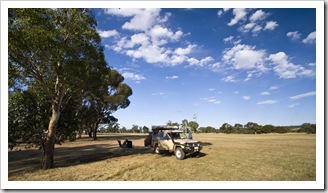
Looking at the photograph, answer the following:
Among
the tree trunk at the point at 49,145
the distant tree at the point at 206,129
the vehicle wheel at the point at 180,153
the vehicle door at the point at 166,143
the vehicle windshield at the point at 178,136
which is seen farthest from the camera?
the distant tree at the point at 206,129

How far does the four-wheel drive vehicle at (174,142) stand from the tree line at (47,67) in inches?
244

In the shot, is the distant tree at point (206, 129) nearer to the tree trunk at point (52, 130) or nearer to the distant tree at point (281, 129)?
the distant tree at point (281, 129)

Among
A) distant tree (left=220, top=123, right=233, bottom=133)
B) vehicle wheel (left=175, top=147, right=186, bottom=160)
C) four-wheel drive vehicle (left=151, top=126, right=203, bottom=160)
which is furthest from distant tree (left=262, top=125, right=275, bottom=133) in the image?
vehicle wheel (left=175, top=147, right=186, bottom=160)

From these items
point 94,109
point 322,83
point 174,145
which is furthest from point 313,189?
point 94,109

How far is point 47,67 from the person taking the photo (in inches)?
452

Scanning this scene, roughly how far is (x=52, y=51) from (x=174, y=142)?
927 cm

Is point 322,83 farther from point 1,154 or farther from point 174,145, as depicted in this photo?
point 1,154

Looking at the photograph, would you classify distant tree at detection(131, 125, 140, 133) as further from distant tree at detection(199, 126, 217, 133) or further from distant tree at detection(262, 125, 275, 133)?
distant tree at detection(262, 125, 275, 133)

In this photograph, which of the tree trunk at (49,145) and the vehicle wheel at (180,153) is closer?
the tree trunk at (49,145)

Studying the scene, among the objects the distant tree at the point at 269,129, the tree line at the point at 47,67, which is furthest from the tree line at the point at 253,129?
the tree line at the point at 47,67

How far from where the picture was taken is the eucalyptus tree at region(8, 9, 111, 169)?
369 inches

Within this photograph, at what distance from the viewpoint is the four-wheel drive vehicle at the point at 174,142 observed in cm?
1385

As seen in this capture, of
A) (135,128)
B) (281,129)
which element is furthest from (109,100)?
(135,128)

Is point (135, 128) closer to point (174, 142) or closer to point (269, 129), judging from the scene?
point (269, 129)
